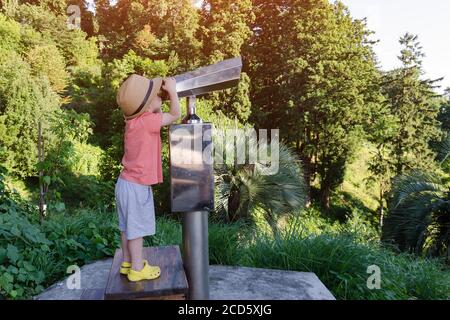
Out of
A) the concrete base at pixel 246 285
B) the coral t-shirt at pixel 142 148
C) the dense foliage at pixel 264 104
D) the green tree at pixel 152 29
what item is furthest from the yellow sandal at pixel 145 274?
the green tree at pixel 152 29

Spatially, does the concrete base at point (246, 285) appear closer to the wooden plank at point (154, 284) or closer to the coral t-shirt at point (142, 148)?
the wooden plank at point (154, 284)

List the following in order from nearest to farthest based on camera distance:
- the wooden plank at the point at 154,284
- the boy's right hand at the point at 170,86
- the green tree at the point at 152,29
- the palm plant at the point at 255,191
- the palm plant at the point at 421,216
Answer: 1. the wooden plank at the point at 154,284
2. the boy's right hand at the point at 170,86
3. the palm plant at the point at 421,216
4. the palm plant at the point at 255,191
5. the green tree at the point at 152,29

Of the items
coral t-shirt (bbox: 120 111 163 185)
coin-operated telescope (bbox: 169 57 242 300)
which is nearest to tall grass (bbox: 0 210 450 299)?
coin-operated telescope (bbox: 169 57 242 300)

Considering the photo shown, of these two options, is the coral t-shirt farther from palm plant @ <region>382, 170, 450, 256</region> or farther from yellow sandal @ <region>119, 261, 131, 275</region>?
palm plant @ <region>382, 170, 450, 256</region>

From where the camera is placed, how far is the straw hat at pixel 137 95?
6.04 feet

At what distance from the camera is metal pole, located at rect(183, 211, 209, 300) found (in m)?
1.95

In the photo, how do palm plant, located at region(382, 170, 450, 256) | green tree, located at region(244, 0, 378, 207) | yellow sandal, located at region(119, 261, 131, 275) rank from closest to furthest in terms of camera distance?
yellow sandal, located at region(119, 261, 131, 275) < palm plant, located at region(382, 170, 450, 256) < green tree, located at region(244, 0, 378, 207)

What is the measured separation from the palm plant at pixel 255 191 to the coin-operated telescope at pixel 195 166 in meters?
4.97

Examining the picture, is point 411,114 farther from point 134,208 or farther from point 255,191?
point 134,208

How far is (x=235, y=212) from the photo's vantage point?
23.1ft

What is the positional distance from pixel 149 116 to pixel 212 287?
1.28 metres

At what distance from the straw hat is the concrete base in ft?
4.08

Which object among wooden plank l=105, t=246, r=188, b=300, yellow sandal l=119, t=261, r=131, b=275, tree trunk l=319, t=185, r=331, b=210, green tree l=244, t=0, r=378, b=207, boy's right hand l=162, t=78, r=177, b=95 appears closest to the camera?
wooden plank l=105, t=246, r=188, b=300
